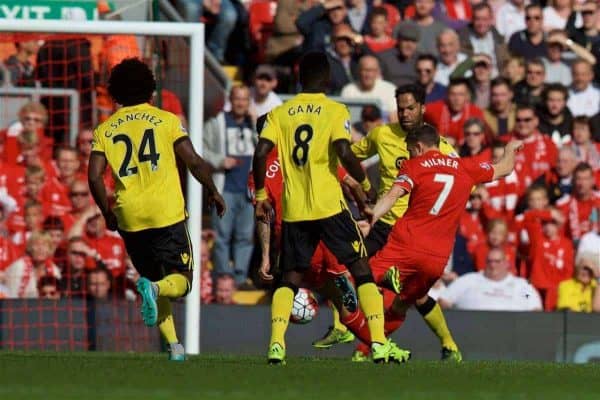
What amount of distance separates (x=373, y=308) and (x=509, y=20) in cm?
977

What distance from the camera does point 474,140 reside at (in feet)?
58.9

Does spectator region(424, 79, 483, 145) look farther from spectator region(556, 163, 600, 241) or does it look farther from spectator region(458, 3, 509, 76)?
spectator region(458, 3, 509, 76)

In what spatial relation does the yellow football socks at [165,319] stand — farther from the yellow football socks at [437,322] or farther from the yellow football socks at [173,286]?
the yellow football socks at [437,322]

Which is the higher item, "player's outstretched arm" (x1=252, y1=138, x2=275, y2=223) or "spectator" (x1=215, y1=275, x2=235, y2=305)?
"player's outstretched arm" (x1=252, y1=138, x2=275, y2=223)

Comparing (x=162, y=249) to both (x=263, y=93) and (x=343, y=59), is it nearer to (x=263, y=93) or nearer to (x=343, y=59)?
(x=263, y=93)

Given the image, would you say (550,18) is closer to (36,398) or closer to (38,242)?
(38,242)

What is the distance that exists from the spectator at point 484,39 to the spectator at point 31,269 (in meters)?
5.73

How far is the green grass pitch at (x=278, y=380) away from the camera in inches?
360

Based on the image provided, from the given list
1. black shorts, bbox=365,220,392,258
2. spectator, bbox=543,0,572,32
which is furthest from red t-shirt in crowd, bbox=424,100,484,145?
black shorts, bbox=365,220,392,258

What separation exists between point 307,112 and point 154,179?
3.88 feet

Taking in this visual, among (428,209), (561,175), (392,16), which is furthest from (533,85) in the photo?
(428,209)

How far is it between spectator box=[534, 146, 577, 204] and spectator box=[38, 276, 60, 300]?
505 cm

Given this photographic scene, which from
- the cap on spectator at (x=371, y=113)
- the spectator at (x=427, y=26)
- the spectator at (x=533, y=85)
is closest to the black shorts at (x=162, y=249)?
the cap on spectator at (x=371, y=113)

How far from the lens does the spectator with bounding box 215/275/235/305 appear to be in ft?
55.5
